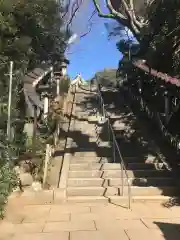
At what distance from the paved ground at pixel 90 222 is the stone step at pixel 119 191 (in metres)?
0.78

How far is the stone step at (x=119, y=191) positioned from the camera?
10.2 metres

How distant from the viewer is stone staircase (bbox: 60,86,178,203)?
10.1 m

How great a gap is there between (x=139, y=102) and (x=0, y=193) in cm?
1377

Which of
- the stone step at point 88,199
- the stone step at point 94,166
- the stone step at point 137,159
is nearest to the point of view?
the stone step at point 88,199

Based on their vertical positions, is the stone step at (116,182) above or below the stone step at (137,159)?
below

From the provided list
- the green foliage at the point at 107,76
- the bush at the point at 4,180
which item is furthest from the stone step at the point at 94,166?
the green foliage at the point at 107,76

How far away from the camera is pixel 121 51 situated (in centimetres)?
2673

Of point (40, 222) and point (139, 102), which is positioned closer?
point (40, 222)

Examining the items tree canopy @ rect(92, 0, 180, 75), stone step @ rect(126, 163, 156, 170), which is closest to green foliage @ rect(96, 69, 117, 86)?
tree canopy @ rect(92, 0, 180, 75)

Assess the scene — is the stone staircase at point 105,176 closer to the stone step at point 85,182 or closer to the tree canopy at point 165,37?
the stone step at point 85,182

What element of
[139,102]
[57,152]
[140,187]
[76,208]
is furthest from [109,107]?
[76,208]

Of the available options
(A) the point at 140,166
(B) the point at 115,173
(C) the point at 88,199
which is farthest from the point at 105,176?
(C) the point at 88,199

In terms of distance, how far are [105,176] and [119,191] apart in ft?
4.01

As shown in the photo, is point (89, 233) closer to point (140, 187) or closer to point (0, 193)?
point (0, 193)
